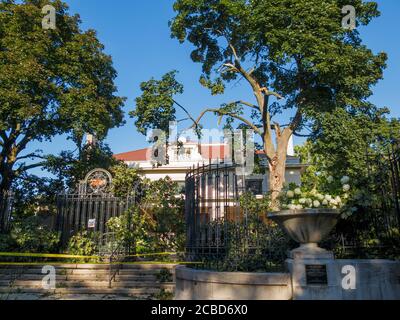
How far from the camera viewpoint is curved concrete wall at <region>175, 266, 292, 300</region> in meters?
5.57

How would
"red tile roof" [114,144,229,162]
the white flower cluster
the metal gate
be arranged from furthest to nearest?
1. "red tile roof" [114,144,229,162]
2. the metal gate
3. the white flower cluster

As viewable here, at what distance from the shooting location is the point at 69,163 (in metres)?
19.0

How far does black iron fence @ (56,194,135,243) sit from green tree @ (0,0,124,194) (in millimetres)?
3902

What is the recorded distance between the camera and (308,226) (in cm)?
581

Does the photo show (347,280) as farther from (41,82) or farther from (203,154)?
(203,154)

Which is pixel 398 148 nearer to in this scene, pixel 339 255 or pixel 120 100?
pixel 339 255

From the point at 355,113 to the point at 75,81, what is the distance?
14271 mm

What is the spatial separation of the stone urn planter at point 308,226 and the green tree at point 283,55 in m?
8.29

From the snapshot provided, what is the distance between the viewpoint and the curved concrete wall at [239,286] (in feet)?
18.3

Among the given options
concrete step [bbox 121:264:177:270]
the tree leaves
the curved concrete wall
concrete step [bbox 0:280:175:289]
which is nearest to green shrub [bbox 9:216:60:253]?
concrete step [bbox 0:280:175:289]

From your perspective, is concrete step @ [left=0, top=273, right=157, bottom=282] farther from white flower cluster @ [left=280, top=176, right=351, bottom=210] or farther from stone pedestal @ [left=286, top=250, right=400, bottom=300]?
stone pedestal @ [left=286, top=250, right=400, bottom=300]

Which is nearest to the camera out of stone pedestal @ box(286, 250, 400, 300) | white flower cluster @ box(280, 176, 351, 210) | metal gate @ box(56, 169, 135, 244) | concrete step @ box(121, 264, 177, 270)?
stone pedestal @ box(286, 250, 400, 300)

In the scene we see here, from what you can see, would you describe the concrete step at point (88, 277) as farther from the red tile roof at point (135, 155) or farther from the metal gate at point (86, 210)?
the red tile roof at point (135, 155)

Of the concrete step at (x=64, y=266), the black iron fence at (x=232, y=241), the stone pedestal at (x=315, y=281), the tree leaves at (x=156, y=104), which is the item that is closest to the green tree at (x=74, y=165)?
the tree leaves at (x=156, y=104)
